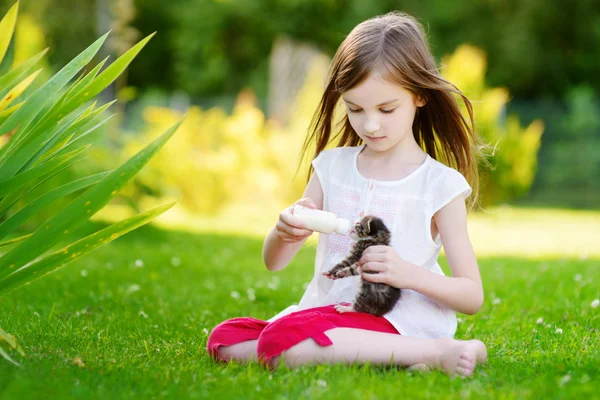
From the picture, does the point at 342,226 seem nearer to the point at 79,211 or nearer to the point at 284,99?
the point at 79,211

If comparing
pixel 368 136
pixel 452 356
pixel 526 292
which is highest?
pixel 368 136

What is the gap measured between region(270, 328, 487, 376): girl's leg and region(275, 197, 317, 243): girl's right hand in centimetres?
40

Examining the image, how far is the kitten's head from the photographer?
2.83m

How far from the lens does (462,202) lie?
118 inches

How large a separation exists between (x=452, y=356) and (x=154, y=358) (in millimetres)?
1156

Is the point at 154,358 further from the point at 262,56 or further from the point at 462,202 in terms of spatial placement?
the point at 262,56

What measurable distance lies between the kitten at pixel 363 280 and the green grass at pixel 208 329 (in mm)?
278

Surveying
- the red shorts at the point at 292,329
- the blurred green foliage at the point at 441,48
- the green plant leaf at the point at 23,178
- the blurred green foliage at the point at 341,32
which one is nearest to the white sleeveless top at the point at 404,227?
the red shorts at the point at 292,329

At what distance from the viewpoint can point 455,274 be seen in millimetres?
2979

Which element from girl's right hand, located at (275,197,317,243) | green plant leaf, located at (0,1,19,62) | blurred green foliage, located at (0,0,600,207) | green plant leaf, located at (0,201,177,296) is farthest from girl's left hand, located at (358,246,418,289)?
blurred green foliage, located at (0,0,600,207)

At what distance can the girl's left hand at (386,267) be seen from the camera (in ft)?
8.94

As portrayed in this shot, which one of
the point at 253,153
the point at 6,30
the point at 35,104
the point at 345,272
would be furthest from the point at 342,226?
the point at 253,153

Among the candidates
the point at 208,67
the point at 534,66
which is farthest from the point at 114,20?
the point at 208,67

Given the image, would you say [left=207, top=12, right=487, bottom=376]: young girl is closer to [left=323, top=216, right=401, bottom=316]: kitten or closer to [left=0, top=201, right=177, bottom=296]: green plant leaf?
[left=323, top=216, right=401, bottom=316]: kitten
